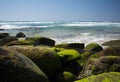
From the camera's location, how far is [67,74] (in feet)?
21.1

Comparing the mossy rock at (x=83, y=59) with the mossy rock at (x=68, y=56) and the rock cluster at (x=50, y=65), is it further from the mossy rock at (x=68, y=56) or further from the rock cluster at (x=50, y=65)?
the mossy rock at (x=68, y=56)

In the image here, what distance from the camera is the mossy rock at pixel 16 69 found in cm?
375

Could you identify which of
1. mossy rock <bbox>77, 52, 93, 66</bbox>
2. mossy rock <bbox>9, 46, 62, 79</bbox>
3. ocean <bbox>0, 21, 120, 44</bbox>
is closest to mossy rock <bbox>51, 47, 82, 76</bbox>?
mossy rock <bbox>77, 52, 93, 66</bbox>

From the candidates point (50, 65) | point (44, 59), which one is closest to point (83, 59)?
point (50, 65)

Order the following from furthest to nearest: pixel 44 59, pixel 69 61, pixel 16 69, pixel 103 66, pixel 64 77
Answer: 1. pixel 69 61
2. pixel 64 77
3. pixel 44 59
4. pixel 103 66
5. pixel 16 69

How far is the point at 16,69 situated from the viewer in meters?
3.85

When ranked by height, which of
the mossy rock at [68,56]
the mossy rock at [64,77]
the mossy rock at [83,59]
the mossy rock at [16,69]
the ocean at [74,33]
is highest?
the mossy rock at [16,69]

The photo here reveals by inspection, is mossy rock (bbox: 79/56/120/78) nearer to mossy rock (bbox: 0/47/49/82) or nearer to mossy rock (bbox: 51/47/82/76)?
mossy rock (bbox: 51/47/82/76)

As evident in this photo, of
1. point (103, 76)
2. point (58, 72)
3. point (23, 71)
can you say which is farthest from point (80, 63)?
point (23, 71)

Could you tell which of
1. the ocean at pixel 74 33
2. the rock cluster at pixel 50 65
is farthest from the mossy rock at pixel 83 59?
the ocean at pixel 74 33

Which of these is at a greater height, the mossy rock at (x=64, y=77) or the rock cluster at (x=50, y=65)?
the rock cluster at (x=50, y=65)

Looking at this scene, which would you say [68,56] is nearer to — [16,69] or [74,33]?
[16,69]

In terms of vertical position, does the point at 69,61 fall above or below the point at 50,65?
below

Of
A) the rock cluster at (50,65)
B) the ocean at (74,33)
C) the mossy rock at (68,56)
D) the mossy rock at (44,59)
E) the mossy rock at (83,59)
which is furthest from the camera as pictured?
the ocean at (74,33)
